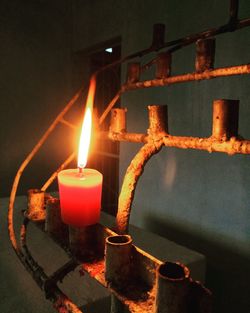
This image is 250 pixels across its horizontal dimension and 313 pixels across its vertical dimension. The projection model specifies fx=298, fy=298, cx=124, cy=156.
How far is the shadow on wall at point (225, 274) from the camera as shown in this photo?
185 centimetres

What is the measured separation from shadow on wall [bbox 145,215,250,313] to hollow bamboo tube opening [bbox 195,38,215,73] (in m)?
1.52

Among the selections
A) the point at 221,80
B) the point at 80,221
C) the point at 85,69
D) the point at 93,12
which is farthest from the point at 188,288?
the point at 85,69

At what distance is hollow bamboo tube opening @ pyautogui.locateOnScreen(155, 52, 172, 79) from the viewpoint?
28.4 inches

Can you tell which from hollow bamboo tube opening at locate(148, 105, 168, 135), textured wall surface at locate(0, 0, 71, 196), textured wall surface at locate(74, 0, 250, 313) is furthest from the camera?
textured wall surface at locate(0, 0, 71, 196)

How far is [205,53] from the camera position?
639 millimetres

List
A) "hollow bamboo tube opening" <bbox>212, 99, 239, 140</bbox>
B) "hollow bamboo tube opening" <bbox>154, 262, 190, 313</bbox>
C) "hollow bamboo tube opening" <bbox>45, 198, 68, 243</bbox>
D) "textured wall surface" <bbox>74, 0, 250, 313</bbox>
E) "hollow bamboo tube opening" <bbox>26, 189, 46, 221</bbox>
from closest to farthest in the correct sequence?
"hollow bamboo tube opening" <bbox>154, 262, 190, 313</bbox> < "hollow bamboo tube opening" <bbox>212, 99, 239, 140</bbox> < "hollow bamboo tube opening" <bbox>45, 198, 68, 243</bbox> < "hollow bamboo tube opening" <bbox>26, 189, 46, 221</bbox> < "textured wall surface" <bbox>74, 0, 250, 313</bbox>

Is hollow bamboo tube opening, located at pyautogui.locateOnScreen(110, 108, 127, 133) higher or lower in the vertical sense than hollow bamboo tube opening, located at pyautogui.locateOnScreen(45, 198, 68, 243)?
higher

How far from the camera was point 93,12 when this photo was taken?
9.89ft

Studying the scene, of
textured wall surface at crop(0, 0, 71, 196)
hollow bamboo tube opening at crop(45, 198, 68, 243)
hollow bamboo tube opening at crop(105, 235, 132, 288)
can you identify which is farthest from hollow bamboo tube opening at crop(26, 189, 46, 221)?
textured wall surface at crop(0, 0, 71, 196)

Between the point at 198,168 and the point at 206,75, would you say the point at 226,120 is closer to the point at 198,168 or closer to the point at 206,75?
the point at 206,75

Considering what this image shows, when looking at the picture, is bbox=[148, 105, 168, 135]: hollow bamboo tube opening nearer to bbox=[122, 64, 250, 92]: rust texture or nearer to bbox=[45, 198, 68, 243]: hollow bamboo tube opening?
bbox=[122, 64, 250, 92]: rust texture

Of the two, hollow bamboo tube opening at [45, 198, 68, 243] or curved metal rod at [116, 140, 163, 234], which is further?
hollow bamboo tube opening at [45, 198, 68, 243]

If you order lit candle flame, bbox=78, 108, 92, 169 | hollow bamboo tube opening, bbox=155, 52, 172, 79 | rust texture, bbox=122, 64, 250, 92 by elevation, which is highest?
hollow bamboo tube opening, bbox=155, 52, 172, 79

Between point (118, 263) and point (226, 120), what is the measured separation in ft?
1.09
